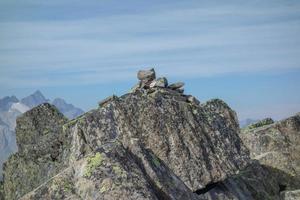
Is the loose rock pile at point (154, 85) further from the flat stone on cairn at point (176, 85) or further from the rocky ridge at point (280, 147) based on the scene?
the rocky ridge at point (280, 147)

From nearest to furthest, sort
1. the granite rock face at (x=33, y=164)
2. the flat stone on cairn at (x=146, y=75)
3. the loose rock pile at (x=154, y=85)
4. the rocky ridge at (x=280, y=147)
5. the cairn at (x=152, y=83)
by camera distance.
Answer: the granite rock face at (x=33, y=164) → the loose rock pile at (x=154, y=85) → the cairn at (x=152, y=83) → the flat stone on cairn at (x=146, y=75) → the rocky ridge at (x=280, y=147)

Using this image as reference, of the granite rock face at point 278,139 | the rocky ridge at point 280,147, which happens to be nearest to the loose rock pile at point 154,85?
the rocky ridge at point 280,147

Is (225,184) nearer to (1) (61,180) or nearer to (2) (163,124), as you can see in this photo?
(2) (163,124)

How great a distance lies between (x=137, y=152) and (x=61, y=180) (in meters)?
2.45

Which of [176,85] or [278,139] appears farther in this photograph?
[278,139]

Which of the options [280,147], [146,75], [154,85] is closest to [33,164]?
[154,85]

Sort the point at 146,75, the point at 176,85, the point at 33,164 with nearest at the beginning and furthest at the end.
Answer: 1. the point at 33,164
2. the point at 176,85
3. the point at 146,75

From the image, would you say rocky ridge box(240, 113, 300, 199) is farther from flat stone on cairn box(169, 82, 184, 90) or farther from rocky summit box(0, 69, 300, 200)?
flat stone on cairn box(169, 82, 184, 90)

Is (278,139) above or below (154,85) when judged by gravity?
below

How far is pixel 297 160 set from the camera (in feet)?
108

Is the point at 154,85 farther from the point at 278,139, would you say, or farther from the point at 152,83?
the point at 278,139

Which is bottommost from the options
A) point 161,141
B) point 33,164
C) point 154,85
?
point 161,141

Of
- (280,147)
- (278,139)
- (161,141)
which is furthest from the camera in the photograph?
(278,139)

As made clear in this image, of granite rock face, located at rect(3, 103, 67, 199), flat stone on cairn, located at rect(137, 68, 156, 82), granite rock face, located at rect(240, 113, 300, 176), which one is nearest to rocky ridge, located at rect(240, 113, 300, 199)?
granite rock face, located at rect(240, 113, 300, 176)
